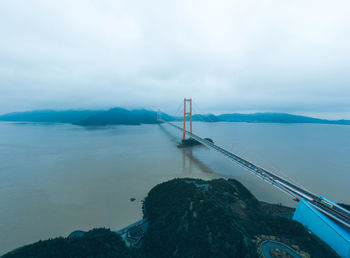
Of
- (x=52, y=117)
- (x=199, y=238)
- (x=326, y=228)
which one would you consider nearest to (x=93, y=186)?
(x=199, y=238)

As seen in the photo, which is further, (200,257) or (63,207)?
(63,207)

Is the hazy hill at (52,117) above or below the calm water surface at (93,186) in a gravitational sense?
above

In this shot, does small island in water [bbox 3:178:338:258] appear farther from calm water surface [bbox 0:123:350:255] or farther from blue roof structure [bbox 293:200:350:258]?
calm water surface [bbox 0:123:350:255]

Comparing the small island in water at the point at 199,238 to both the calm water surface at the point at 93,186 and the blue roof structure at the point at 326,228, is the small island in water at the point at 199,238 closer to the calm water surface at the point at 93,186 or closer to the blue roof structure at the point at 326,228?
the blue roof structure at the point at 326,228

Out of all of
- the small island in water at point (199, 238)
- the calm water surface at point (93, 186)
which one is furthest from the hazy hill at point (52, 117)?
the small island in water at point (199, 238)

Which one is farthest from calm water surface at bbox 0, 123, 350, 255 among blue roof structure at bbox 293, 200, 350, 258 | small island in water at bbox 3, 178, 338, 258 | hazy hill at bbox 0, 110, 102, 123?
hazy hill at bbox 0, 110, 102, 123

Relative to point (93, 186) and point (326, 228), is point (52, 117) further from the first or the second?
point (326, 228)

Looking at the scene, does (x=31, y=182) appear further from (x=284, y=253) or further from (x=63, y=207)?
(x=284, y=253)

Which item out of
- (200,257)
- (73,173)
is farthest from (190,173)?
(73,173)
